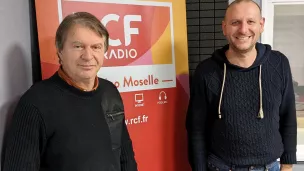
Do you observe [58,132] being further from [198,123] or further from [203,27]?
[203,27]

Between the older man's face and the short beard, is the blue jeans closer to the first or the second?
the short beard

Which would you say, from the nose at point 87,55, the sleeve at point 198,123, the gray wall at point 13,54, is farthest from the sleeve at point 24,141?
the sleeve at point 198,123

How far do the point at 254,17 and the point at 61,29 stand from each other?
→ 90cm

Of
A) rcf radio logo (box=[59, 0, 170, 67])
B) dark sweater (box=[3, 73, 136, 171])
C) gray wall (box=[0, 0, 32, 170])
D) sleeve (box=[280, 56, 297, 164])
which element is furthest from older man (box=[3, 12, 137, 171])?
sleeve (box=[280, 56, 297, 164])

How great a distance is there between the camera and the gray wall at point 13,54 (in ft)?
3.96

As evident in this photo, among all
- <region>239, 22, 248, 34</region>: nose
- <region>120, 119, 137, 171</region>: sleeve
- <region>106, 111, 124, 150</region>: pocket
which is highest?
<region>239, 22, 248, 34</region>: nose

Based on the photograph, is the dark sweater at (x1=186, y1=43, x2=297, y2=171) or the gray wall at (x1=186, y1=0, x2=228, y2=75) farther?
the gray wall at (x1=186, y1=0, x2=228, y2=75)

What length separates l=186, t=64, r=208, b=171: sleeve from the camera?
1.67 m

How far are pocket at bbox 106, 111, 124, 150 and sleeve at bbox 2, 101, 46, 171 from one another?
305 millimetres

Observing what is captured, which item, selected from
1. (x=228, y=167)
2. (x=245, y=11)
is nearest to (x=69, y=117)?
(x=228, y=167)

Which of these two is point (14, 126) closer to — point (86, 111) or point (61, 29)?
point (86, 111)

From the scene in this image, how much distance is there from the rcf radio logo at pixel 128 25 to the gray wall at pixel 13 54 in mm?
258

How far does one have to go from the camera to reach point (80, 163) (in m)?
1.20

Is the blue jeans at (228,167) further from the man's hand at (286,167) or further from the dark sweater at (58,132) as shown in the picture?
the dark sweater at (58,132)
